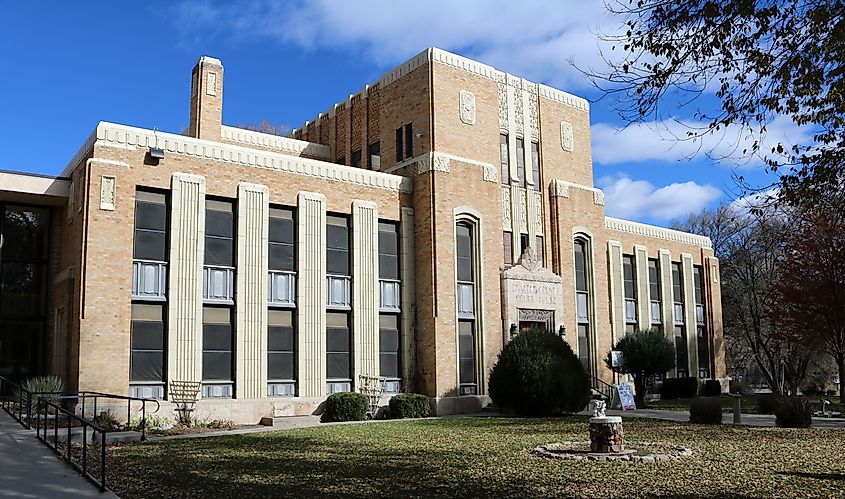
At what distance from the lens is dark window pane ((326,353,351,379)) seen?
83.6 feet

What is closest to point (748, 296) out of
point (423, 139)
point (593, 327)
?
point (593, 327)

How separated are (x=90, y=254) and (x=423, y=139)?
1234 centimetres

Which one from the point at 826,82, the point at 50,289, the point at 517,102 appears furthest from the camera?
the point at 517,102

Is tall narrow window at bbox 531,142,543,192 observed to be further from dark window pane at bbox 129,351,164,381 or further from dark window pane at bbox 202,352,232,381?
dark window pane at bbox 129,351,164,381

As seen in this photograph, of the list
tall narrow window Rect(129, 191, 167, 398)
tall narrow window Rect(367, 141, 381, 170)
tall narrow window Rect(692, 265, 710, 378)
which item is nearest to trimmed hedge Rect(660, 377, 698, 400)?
tall narrow window Rect(692, 265, 710, 378)

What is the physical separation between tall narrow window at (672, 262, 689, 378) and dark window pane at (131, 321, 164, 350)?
85.7 ft

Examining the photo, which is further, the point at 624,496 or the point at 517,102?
the point at 517,102

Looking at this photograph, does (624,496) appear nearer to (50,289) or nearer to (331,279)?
(331,279)

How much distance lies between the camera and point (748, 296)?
162 feet

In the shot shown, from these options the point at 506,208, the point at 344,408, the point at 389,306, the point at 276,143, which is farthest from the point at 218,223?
the point at 506,208

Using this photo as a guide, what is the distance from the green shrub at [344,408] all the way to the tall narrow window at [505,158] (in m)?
11.1

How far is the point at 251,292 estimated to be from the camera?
23.9m

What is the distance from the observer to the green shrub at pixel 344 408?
24.0 m

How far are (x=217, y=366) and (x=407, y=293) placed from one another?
7318 mm
